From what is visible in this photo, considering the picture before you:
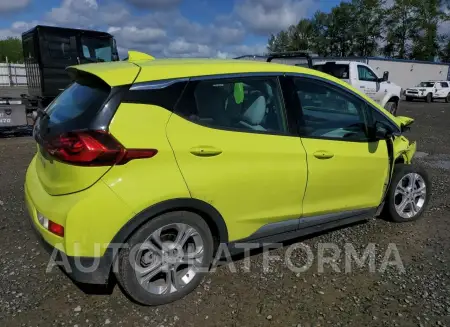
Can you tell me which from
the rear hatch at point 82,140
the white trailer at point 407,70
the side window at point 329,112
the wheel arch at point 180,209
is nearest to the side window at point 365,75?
the side window at point 329,112

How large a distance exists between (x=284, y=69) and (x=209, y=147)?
1.02 m

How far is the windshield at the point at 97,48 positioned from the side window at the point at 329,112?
866cm

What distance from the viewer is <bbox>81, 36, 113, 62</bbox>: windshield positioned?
34.2 feet

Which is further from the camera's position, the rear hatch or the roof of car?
the roof of car

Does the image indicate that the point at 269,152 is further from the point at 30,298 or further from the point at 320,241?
the point at 30,298

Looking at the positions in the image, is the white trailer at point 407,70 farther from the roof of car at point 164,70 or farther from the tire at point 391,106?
the roof of car at point 164,70

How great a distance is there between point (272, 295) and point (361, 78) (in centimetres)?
1212

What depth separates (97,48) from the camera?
10656 mm

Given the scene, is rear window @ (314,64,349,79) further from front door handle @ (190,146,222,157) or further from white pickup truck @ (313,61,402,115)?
front door handle @ (190,146,222,157)

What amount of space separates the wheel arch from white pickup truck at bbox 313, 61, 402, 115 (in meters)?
11.4

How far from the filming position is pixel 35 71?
10.5 meters

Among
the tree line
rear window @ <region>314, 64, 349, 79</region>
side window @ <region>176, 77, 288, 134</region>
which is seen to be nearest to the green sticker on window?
side window @ <region>176, 77, 288, 134</region>

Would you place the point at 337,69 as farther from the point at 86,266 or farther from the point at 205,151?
the point at 86,266

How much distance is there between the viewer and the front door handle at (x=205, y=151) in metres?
2.60
